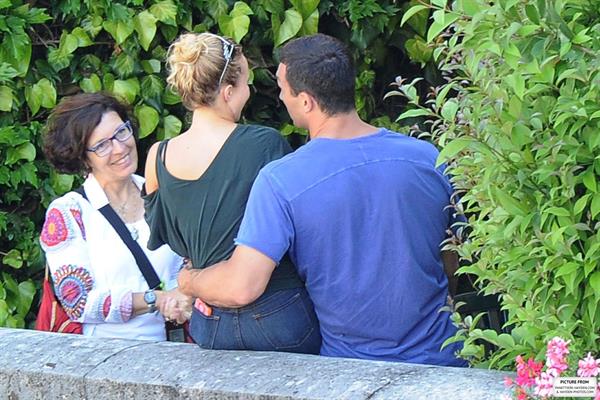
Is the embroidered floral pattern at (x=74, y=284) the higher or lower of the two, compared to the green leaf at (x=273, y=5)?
lower

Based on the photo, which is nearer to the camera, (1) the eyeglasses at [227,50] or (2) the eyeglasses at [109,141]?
(1) the eyeglasses at [227,50]

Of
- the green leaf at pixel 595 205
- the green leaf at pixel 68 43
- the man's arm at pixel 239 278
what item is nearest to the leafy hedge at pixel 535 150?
the green leaf at pixel 595 205

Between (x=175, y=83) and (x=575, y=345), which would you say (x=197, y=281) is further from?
(x=575, y=345)

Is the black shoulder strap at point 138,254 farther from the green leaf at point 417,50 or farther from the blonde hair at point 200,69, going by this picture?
the green leaf at point 417,50

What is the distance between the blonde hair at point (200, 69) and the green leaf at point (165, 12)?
113 cm

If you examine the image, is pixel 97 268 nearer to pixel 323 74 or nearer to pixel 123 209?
pixel 123 209

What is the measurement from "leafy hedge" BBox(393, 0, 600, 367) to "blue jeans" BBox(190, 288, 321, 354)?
844 mm

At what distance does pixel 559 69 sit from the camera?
2400 mm

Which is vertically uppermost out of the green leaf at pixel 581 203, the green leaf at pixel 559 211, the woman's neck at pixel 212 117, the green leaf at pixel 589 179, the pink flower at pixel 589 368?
the green leaf at pixel 589 179

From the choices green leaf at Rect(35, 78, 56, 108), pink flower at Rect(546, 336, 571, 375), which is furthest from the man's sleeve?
green leaf at Rect(35, 78, 56, 108)

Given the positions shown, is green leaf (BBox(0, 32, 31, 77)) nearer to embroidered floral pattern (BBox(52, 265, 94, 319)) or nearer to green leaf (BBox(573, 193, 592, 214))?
embroidered floral pattern (BBox(52, 265, 94, 319))

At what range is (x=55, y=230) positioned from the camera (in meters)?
4.18

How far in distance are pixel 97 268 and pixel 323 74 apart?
1.31 meters

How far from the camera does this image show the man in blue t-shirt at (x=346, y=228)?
3.18 metres
